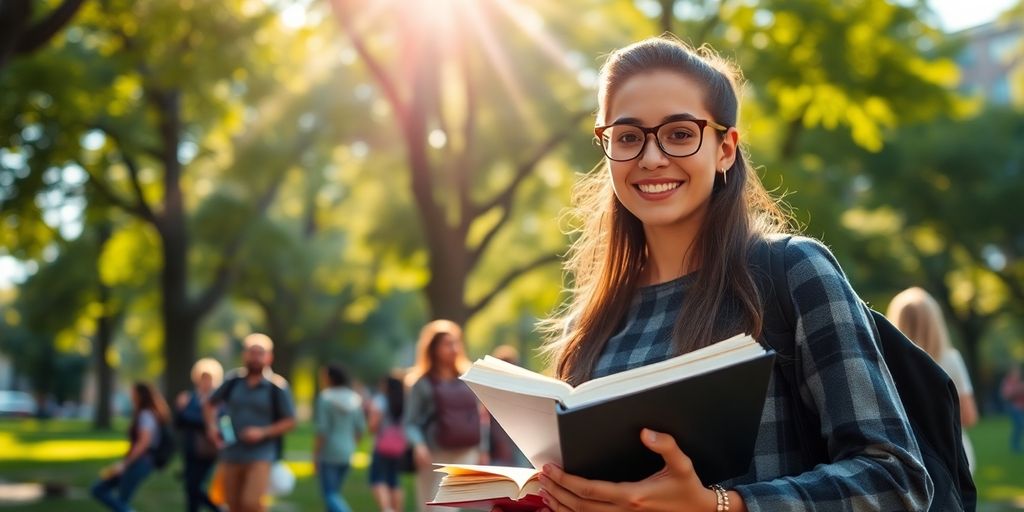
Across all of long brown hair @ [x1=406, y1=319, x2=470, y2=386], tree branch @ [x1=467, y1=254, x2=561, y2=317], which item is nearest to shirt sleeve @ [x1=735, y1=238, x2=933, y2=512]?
long brown hair @ [x1=406, y1=319, x2=470, y2=386]

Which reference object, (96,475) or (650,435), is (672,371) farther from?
(96,475)

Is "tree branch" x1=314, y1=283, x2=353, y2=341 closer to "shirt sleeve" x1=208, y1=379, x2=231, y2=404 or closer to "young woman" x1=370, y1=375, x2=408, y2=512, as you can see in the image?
"young woman" x1=370, y1=375, x2=408, y2=512

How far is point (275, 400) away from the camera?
10.7 meters

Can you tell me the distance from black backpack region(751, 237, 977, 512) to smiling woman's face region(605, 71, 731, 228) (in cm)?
29

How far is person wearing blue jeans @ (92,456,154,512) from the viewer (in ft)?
41.6

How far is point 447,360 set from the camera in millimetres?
9852

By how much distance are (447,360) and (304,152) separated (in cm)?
1943

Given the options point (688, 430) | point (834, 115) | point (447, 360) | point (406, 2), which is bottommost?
point (688, 430)

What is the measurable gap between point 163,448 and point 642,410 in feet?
40.3

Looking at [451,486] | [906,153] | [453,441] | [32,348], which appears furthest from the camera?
[32,348]

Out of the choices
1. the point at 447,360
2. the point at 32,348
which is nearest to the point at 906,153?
the point at 447,360

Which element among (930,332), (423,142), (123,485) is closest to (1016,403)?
(423,142)

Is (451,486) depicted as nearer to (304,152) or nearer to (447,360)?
(447,360)

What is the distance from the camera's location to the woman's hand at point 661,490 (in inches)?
80.6
